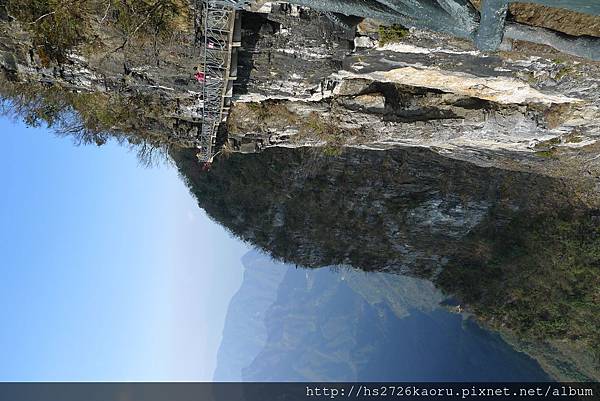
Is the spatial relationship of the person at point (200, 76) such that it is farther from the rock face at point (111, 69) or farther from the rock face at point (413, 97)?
the rock face at point (413, 97)

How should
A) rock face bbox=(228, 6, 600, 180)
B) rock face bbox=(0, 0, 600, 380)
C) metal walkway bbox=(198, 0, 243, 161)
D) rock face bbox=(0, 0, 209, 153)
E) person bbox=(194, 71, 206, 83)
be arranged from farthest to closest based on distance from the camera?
person bbox=(194, 71, 206, 83) → rock face bbox=(0, 0, 209, 153) → rock face bbox=(228, 6, 600, 180) → rock face bbox=(0, 0, 600, 380) → metal walkway bbox=(198, 0, 243, 161)

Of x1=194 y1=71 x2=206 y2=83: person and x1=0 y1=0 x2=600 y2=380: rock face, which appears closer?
x1=0 y1=0 x2=600 y2=380: rock face

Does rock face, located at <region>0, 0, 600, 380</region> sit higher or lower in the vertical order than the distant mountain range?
higher

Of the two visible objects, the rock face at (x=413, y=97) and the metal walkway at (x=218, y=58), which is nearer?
the metal walkway at (x=218, y=58)

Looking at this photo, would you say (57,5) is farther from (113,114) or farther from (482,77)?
(482,77)

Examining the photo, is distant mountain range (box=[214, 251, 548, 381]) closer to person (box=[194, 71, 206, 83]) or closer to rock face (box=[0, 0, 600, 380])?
rock face (box=[0, 0, 600, 380])

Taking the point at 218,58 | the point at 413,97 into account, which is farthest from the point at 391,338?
the point at 218,58

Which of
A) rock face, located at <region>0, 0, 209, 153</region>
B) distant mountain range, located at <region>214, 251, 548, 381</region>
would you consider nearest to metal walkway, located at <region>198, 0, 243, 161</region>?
rock face, located at <region>0, 0, 209, 153</region>

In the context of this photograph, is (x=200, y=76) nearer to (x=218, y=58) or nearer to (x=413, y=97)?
(x=218, y=58)

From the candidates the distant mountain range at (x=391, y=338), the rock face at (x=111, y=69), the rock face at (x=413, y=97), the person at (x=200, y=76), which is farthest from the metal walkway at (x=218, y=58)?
the distant mountain range at (x=391, y=338)
